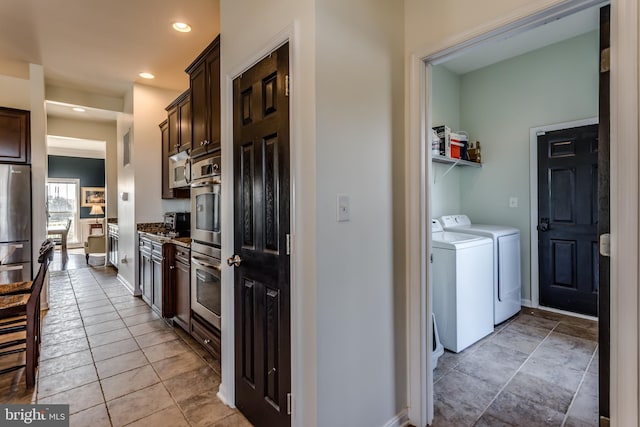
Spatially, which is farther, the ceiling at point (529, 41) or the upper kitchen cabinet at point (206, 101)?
the ceiling at point (529, 41)

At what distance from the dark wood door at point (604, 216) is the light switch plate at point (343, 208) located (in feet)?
3.41

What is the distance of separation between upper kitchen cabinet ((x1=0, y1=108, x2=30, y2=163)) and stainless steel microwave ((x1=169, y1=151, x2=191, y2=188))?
5.05ft

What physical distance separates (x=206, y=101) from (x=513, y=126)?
11.7ft

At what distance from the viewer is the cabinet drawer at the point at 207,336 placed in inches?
91.2

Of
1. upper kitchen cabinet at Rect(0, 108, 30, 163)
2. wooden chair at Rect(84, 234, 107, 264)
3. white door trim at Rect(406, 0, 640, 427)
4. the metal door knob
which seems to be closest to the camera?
white door trim at Rect(406, 0, 640, 427)

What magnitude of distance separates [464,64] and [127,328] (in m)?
4.93

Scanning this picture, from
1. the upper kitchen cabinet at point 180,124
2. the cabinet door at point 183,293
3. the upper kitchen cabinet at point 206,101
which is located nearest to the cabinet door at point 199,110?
the upper kitchen cabinet at point 206,101

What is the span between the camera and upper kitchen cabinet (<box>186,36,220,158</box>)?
7.74 feet

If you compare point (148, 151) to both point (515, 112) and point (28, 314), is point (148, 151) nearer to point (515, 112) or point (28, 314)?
point (28, 314)

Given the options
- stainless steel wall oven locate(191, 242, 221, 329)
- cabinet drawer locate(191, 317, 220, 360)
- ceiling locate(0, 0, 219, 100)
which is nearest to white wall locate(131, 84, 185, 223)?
ceiling locate(0, 0, 219, 100)

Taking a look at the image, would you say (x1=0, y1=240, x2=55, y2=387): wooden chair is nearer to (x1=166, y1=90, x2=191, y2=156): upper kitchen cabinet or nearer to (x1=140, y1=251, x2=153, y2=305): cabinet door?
(x1=140, y1=251, x2=153, y2=305): cabinet door

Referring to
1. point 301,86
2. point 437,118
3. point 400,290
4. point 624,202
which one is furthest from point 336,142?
point 437,118

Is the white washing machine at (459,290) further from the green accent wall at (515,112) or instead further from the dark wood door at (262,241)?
the dark wood door at (262,241)

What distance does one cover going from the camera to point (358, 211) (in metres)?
1.48
